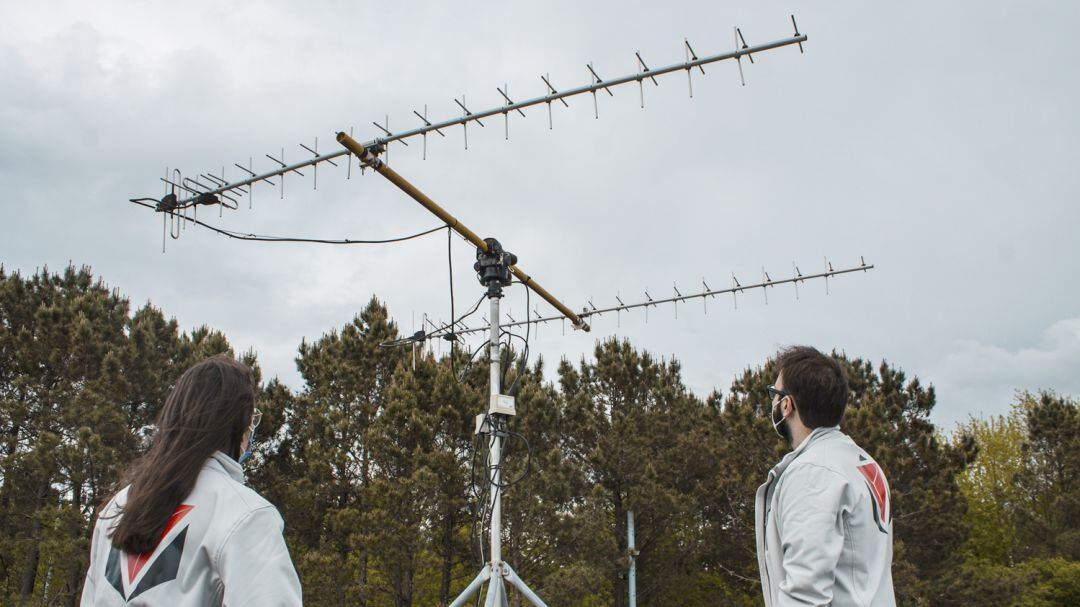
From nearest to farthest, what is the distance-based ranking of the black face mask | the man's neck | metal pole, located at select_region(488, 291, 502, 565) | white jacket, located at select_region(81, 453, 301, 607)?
1. white jacket, located at select_region(81, 453, 301, 607)
2. the man's neck
3. the black face mask
4. metal pole, located at select_region(488, 291, 502, 565)

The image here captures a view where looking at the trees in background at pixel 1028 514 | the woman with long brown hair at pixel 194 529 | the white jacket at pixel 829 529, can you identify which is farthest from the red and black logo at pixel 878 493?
the trees in background at pixel 1028 514

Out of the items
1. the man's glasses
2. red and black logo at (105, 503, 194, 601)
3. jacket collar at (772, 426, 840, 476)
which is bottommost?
red and black logo at (105, 503, 194, 601)

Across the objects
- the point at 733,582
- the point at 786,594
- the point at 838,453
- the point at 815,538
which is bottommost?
the point at 733,582

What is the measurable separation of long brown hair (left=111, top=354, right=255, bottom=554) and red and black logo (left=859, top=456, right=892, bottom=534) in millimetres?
1784

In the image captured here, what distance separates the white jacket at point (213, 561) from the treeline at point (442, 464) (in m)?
12.7

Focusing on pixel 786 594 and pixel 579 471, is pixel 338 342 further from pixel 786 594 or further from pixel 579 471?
pixel 786 594

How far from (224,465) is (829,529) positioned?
63.5 inches

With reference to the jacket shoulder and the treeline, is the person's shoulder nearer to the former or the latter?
the jacket shoulder

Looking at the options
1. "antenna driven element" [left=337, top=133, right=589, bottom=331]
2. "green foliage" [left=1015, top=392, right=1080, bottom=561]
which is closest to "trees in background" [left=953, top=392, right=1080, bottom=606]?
"green foliage" [left=1015, top=392, right=1080, bottom=561]

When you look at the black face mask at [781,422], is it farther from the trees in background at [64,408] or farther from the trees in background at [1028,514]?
the trees in background at [1028,514]

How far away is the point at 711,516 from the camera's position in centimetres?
2286

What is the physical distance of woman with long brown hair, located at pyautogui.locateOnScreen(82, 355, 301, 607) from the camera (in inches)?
65.1

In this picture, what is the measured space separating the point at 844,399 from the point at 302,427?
62.9 feet

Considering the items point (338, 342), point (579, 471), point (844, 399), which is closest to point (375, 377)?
point (338, 342)
